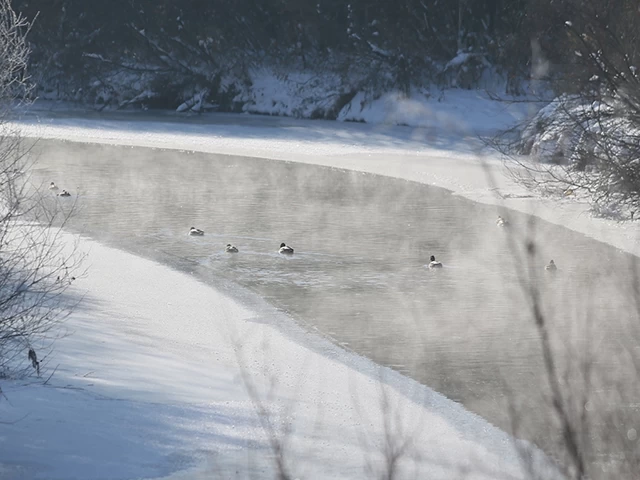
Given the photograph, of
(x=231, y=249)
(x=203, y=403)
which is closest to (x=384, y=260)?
(x=231, y=249)

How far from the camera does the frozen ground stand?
580 cm

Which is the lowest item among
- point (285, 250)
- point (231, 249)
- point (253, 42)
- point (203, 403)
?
point (253, 42)

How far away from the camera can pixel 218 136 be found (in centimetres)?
2892

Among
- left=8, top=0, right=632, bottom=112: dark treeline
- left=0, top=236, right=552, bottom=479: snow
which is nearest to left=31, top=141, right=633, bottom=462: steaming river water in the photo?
left=0, top=236, right=552, bottom=479: snow

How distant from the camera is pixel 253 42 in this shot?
40000 millimetres

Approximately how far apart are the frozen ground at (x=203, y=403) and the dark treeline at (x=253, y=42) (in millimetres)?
23950

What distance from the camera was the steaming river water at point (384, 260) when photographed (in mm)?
8398

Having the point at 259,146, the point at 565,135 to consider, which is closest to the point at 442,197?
the point at 565,135

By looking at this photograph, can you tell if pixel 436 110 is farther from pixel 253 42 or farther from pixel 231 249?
pixel 231 249

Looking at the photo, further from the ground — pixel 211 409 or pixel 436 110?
pixel 211 409

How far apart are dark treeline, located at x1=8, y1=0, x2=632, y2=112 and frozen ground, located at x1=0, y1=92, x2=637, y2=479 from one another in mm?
23950

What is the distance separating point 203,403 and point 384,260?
5838mm

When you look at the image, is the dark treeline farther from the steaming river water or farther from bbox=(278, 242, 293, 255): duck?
bbox=(278, 242, 293, 255): duck

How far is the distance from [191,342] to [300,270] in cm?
333
